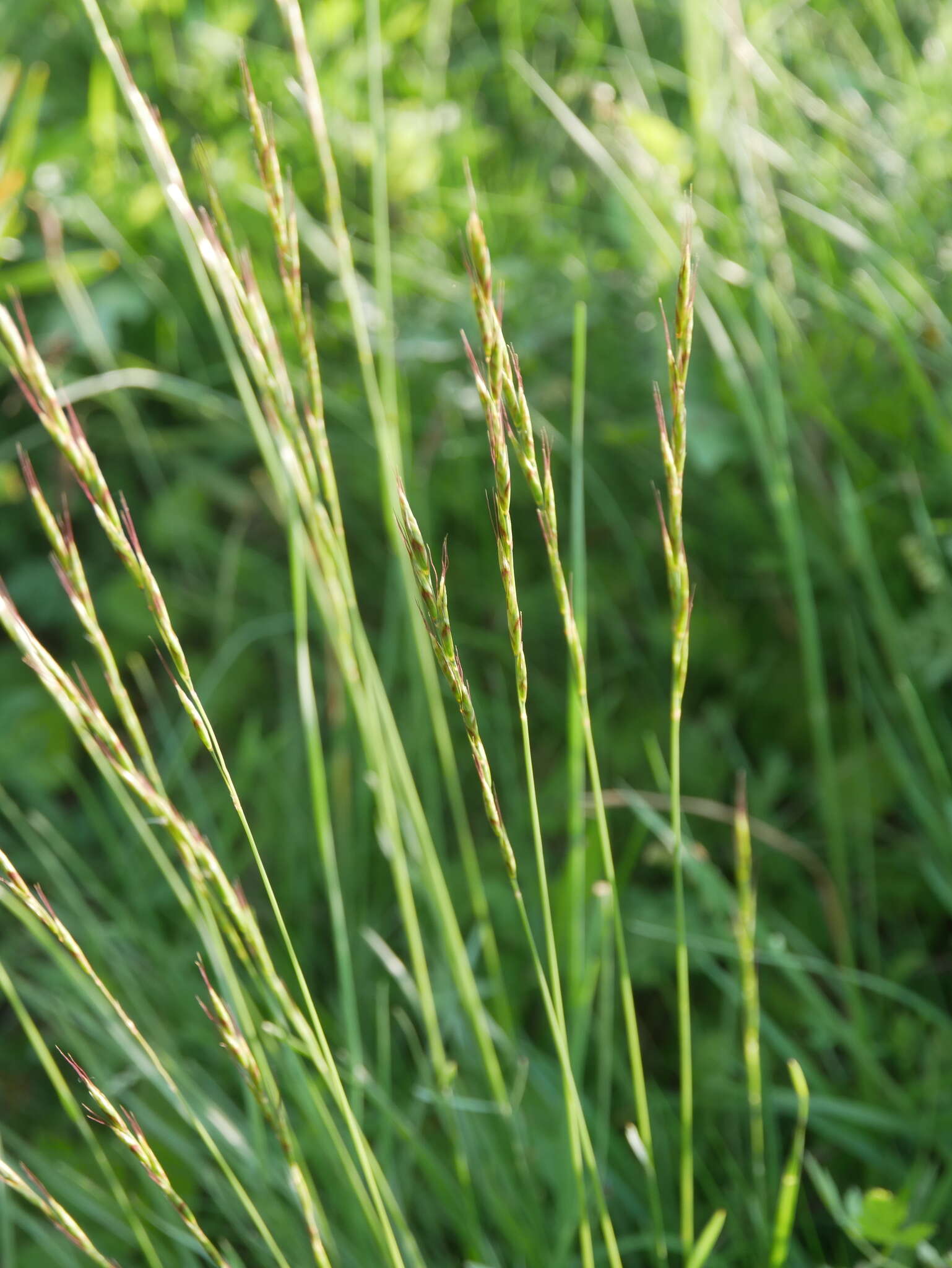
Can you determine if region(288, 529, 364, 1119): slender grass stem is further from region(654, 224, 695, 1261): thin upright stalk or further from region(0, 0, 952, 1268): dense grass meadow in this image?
region(654, 224, 695, 1261): thin upright stalk

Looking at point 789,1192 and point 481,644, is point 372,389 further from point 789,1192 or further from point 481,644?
point 481,644

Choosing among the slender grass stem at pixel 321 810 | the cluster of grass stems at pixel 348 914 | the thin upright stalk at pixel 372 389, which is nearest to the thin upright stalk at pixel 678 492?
the cluster of grass stems at pixel 348 914

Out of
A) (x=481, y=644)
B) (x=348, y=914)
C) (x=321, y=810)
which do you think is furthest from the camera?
(x=481, y=644)

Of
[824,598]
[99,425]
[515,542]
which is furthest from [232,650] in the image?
[824,598]

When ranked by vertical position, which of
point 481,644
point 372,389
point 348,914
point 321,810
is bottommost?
point 348,914

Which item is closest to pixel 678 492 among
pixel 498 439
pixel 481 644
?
pixel 498 439

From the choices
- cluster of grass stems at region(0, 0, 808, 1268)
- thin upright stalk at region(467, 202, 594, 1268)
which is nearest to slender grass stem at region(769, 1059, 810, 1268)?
cluster of grass stems at region(0, 0, 808, 1268)

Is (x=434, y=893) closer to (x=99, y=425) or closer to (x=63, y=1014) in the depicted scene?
(x=63, y=1014)

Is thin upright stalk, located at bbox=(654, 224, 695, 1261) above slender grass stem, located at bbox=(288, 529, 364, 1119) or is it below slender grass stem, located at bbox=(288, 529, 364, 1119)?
above
